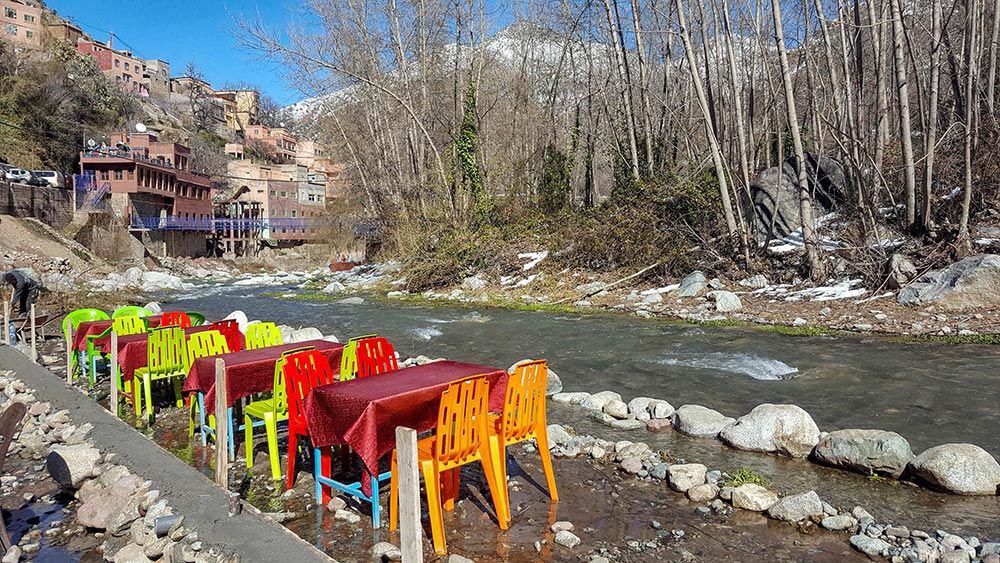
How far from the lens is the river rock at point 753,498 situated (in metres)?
4.47

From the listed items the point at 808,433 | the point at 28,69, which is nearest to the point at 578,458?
the point at 808,433

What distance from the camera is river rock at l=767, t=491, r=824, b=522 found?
4.29 meters

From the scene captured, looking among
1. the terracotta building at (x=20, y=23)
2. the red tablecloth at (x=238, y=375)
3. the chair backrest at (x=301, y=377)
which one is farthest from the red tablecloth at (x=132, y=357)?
the terracotta building at (x=20, y=23)

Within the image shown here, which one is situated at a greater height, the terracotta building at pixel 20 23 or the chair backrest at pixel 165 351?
the terracotta building at pixel 20 23

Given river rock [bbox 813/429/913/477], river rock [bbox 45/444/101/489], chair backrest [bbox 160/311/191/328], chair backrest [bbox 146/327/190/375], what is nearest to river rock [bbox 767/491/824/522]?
river rock [bbox 813/429/913/477]

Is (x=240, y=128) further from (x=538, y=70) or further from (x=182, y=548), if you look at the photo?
(x=182, y=548)

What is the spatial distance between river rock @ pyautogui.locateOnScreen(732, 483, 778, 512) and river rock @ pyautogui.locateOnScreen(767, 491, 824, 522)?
82mm

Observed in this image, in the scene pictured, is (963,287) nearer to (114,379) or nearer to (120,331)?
(114,379)

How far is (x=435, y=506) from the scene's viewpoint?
3.96m

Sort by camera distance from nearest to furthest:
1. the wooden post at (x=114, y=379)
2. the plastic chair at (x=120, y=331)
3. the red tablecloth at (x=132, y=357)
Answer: the wooden post at (x=114, y=379)
the red tablecloth at (x=132, y=357)
the plastic chair at (x=120, y=331)

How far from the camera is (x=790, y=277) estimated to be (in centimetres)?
1432

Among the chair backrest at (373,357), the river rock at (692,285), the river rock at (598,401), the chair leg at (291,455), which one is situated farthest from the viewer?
the river rock at (692,285)

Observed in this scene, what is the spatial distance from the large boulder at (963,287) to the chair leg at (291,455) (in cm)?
1076

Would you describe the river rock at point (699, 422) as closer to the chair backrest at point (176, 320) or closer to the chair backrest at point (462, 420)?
the chair backrest at point (462, 420)
